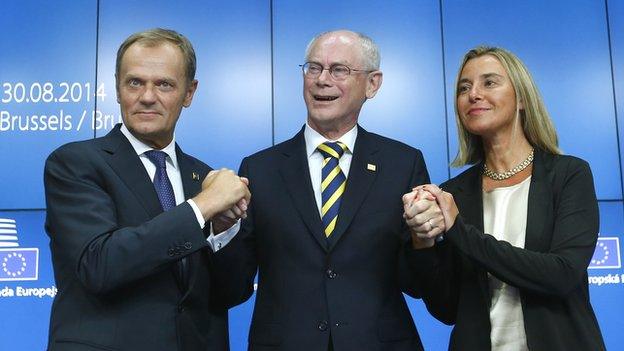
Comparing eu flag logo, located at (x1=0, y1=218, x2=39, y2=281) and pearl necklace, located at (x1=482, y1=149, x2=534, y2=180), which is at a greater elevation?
pearl necklace, located at (x1=482, y1=149, x2=534, y2=180)

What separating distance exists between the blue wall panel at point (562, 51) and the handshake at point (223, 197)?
278cm

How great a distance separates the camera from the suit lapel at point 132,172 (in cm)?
179

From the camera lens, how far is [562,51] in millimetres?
4445

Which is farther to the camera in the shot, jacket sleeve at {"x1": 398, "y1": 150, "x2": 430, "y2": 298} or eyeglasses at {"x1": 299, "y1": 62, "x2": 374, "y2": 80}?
eyeglasses at {"x1": 299, "y1": 62, "x2": 374, "y2": 80}

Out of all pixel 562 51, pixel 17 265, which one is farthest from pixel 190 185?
pixel 562 51

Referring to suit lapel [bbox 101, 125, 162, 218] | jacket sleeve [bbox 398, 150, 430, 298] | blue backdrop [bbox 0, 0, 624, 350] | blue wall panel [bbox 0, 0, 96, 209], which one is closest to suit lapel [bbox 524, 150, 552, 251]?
jacket sleeve [bbox 398, 150, 430, 298]

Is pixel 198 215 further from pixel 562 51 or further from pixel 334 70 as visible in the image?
pixel 562 51

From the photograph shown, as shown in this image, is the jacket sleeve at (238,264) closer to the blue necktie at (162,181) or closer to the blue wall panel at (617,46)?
the blue necktie at (162,181)

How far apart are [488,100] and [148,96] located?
45.2 inches

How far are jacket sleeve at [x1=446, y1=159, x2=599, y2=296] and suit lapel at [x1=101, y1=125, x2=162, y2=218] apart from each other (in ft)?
2.88

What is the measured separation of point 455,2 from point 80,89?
104 inches

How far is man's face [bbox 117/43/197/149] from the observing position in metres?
1.95

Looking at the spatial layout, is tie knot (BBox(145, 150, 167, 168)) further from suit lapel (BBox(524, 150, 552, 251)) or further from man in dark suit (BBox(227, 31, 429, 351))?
suit lapel (BBox(524, 150, 552, 251))

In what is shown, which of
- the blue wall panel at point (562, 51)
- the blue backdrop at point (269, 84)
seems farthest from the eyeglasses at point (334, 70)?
the blue wall panel at point (562, 51)
